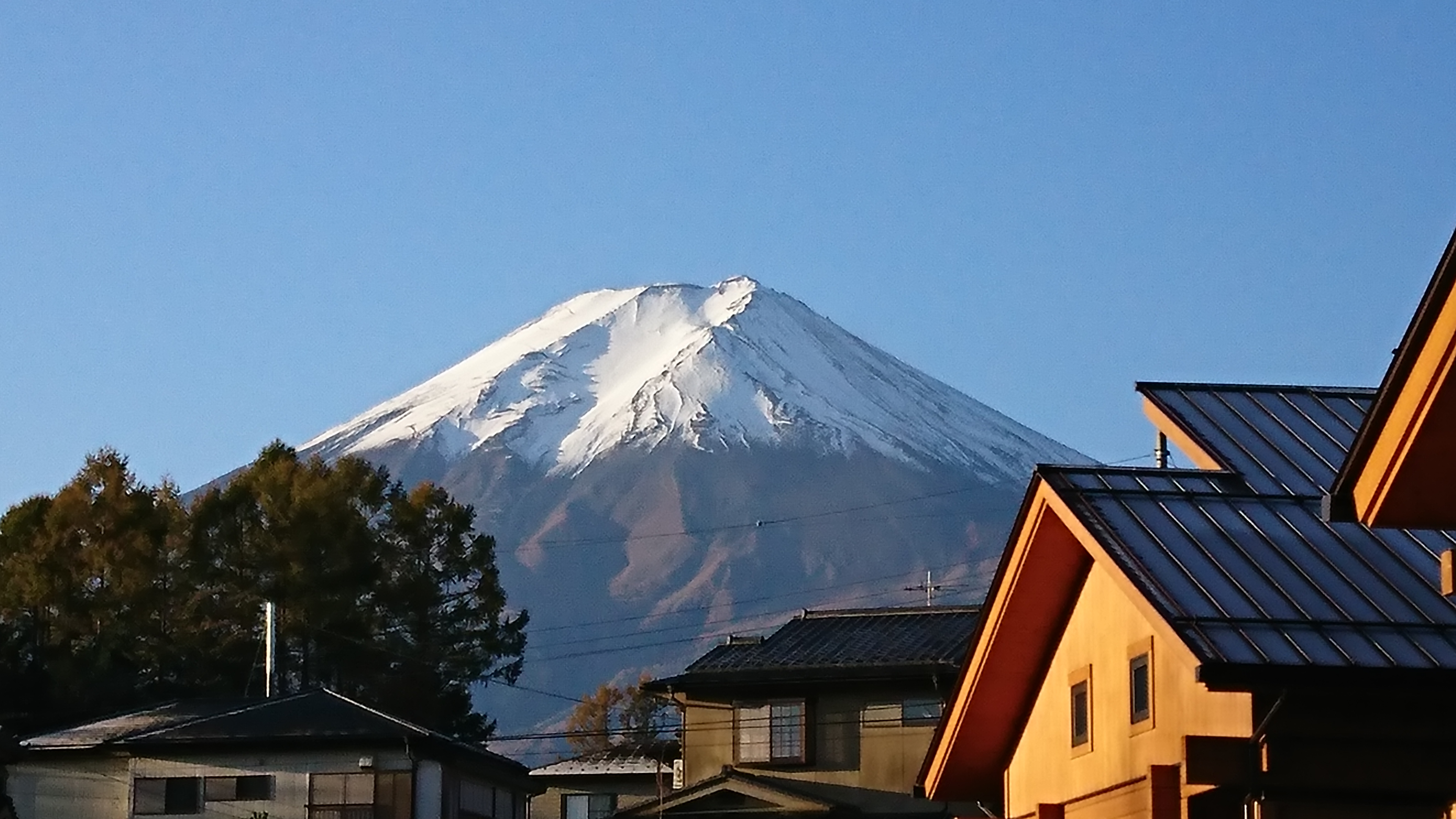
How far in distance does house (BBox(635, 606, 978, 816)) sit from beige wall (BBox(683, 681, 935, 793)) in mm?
14

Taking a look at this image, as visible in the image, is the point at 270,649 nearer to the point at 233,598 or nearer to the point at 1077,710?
the point at 233,598

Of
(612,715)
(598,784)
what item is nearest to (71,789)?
(598,784)

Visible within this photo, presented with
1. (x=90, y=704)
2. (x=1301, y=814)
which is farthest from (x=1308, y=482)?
(x=90, y=704)

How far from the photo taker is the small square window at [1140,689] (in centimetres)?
1212

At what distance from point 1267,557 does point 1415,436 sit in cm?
438

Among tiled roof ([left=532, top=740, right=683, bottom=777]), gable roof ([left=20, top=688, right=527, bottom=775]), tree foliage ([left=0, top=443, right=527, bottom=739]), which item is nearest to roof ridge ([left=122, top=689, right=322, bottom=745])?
gable roof ([left=20, top=688, right=527, bottom=775])

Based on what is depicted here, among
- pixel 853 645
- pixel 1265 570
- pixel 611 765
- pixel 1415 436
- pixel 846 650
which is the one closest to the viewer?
pixel 1415 436

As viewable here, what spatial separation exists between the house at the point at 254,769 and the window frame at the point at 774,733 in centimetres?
665

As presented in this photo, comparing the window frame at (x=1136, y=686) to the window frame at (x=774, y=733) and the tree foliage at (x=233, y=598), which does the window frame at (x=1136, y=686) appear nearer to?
the window frame at (x=774, y=733)

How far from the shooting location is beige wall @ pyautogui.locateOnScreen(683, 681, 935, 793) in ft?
120

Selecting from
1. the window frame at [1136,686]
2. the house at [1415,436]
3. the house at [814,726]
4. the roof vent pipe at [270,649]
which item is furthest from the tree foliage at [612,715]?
the house at [1415,436]

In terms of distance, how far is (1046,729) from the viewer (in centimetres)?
1450

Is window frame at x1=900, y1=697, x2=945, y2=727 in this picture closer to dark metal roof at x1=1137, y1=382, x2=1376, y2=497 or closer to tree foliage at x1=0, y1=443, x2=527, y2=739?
dark metal roof at x1=1137, y1=382, x2=1376, y2=497

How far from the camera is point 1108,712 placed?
1305 centimetres
